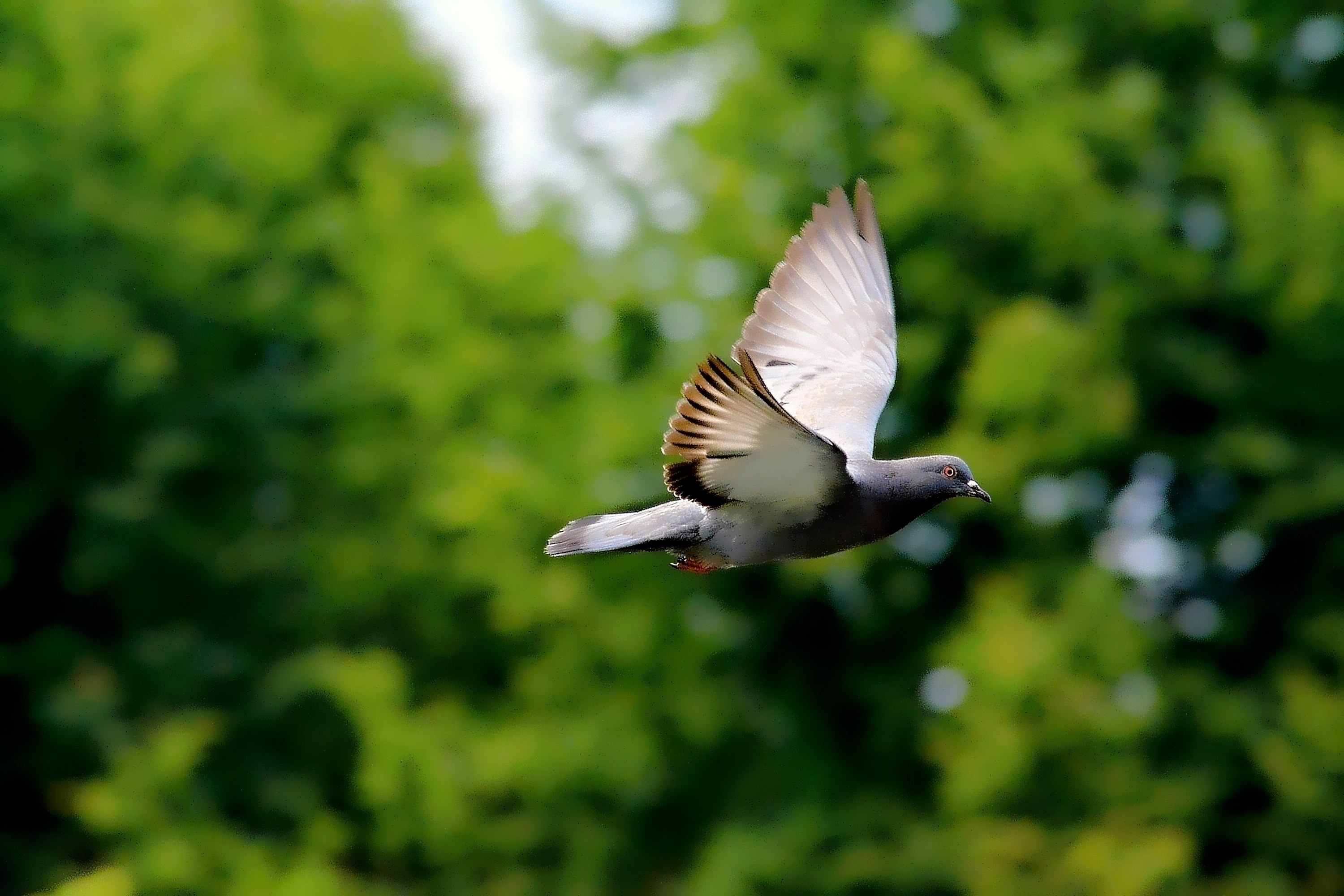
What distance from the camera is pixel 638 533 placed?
15.6 ft

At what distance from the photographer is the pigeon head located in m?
4.68

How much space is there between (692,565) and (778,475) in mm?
682

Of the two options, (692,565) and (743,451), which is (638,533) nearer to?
(692,565)

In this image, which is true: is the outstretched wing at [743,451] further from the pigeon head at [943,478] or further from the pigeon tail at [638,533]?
the pigeon head at [943,478]

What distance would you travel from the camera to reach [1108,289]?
37.6ft

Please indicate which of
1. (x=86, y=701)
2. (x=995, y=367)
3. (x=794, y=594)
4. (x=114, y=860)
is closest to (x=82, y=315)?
(x=86, y=701)

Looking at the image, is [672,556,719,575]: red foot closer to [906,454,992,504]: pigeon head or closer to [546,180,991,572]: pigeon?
[546,180,991,572]: pigeon

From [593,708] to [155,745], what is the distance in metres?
3.71

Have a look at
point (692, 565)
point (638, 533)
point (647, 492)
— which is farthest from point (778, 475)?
point (647, 492)

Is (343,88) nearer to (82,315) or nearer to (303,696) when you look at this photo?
(82,315)

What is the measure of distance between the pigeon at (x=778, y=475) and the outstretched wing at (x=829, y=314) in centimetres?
1

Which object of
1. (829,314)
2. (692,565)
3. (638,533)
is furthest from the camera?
(829,314)

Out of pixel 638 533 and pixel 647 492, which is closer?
pixel 638 533

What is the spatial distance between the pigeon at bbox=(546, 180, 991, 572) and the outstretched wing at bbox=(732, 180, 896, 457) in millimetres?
13
